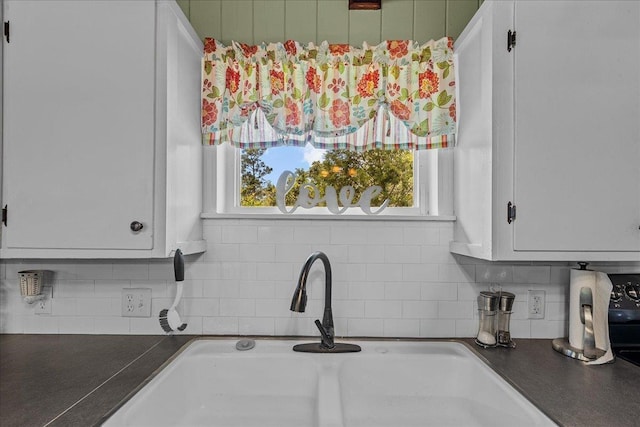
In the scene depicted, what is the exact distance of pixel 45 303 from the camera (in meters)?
1.57

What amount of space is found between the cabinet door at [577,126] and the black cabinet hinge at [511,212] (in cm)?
2

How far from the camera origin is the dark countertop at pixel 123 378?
3.12ft

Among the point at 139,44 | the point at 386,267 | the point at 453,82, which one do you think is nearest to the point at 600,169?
the point at 453,82

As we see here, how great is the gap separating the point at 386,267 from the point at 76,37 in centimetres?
138

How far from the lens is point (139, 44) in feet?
4.08

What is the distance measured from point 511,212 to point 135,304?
1463 millimetres

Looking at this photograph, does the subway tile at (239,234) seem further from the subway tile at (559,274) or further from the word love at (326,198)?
the subway tile at (559,274)

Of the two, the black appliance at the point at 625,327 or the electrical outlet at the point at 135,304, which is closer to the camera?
the black appliance at the point at 625,327

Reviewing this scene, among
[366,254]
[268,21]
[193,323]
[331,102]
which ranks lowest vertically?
[193,323]

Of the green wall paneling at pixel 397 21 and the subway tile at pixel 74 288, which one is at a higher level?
the green wall paneling at pixel 397 21

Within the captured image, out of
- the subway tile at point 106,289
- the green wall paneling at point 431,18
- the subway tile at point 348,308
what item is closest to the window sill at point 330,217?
the subway tile at point 348,308

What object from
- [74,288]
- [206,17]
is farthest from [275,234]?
[206,17]

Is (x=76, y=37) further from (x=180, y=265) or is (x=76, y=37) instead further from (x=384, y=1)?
(x=384, y=1)

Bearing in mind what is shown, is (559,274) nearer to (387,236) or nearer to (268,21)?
(387,236)
